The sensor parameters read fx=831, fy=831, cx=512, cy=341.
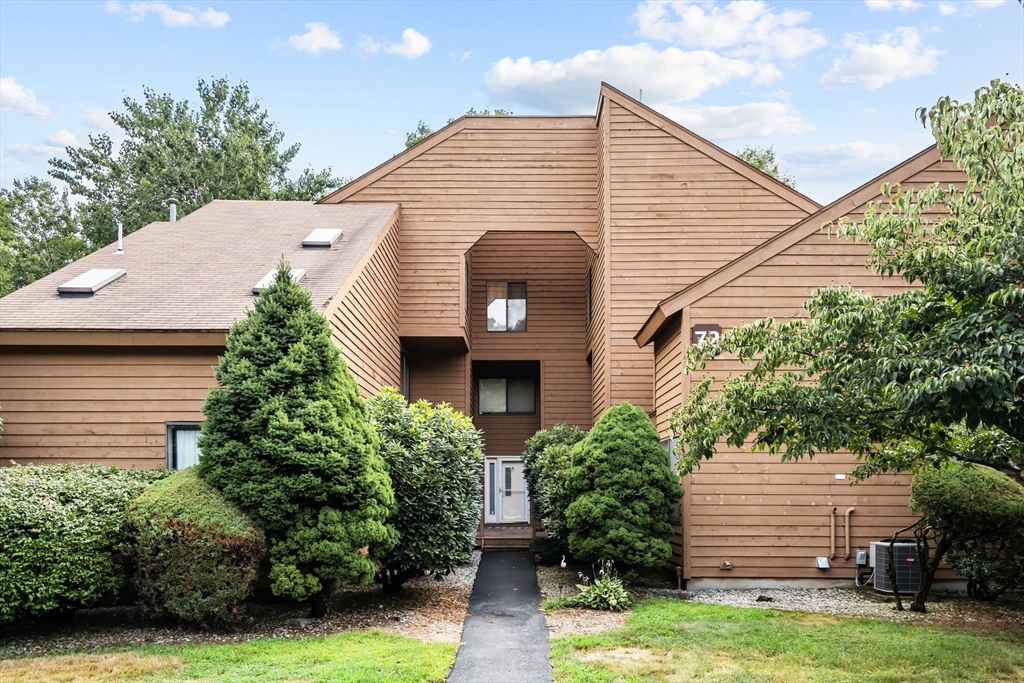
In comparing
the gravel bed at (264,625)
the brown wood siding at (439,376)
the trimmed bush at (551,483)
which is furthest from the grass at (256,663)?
the brown wood siding at (439,376)

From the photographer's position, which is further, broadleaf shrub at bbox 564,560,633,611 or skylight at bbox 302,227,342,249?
skylight at bbox 302,227,342,249

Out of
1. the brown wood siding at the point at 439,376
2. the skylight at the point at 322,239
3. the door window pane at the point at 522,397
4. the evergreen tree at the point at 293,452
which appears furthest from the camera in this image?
the door window pane at the point at 522,397

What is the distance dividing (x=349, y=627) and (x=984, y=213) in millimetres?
7457

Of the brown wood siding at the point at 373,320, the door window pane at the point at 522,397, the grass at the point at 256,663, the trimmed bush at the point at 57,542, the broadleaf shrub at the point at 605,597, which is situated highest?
the brown wood siding at the point at 373,320

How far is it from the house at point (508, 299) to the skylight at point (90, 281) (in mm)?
140

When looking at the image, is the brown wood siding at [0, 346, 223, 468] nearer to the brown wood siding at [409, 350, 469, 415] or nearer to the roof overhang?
the roof overhang

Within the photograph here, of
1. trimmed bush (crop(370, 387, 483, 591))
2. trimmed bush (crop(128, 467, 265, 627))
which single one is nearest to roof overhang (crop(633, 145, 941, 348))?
trimmed bush (crop(370, 387, 483, 591))

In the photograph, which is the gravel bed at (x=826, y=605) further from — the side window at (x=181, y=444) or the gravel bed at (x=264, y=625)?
the side window at (x=181, y=444)

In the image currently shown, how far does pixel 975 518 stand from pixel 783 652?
12.9 feet

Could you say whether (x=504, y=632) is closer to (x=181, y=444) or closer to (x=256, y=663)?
(x=256, y=663)

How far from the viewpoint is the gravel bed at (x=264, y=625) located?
27.3 ft

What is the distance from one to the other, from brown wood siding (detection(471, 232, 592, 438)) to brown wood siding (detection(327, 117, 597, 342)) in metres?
2.29

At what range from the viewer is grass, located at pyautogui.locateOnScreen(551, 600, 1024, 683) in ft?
23.8

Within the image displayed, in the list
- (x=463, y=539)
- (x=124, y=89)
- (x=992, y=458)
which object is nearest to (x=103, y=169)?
(x=124, y=89)
